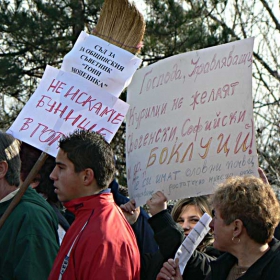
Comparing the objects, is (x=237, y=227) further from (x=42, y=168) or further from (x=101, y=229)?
Answer: (x=42, y=168)

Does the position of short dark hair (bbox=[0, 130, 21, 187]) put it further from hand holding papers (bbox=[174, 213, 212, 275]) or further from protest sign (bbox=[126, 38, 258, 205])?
hand holding papers (bbox=[174, 213, 212, 275])

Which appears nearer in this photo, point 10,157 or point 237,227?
point 237,227

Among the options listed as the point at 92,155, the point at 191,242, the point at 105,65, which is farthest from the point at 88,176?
the point at 105,65

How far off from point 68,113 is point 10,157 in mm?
453

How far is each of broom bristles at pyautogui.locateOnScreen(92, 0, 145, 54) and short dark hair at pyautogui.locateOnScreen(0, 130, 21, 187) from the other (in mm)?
806

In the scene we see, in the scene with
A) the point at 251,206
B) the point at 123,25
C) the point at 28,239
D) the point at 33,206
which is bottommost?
the point at 28,239

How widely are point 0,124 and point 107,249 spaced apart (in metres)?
8.29

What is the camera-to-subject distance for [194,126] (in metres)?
4.80

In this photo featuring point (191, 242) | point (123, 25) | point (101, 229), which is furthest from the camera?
point (123, 25)

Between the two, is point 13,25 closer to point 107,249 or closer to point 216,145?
point 216,145

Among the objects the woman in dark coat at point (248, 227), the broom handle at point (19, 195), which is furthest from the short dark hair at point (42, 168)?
the woman in dark coat at point (248, 227)

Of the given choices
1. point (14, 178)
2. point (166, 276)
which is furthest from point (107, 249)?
point (14, 178)

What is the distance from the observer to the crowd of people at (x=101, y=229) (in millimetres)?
3936

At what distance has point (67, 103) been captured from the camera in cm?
496
